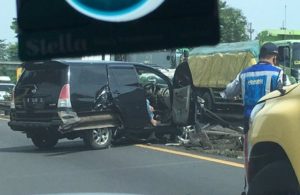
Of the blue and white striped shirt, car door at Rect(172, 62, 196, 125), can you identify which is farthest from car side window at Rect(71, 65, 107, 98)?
the blue and white striped shirt

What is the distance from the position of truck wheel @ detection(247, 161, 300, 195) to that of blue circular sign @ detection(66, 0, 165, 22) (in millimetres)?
1584

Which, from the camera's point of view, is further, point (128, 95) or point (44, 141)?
point (44, 141)

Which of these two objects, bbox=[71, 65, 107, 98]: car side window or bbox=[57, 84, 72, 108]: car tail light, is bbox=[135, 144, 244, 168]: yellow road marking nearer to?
bbox=[71, 65, 107, 98]: car side window

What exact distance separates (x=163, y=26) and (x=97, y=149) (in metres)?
7.82

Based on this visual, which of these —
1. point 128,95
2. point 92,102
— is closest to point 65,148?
point 92,102

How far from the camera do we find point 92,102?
11.7 m

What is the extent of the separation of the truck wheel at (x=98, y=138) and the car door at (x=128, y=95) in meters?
0.42

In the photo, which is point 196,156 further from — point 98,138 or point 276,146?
point 276,146

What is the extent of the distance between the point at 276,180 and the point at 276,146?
26 cm

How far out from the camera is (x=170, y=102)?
1211 centimetres

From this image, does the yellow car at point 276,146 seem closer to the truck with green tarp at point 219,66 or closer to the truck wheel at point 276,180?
the truck wheel at point 276,180

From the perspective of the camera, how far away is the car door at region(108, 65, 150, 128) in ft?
39.1

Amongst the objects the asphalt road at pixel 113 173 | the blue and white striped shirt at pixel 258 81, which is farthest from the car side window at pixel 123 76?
the blue and white striped shirt at pixel 258 81

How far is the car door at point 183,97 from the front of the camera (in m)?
11.3
